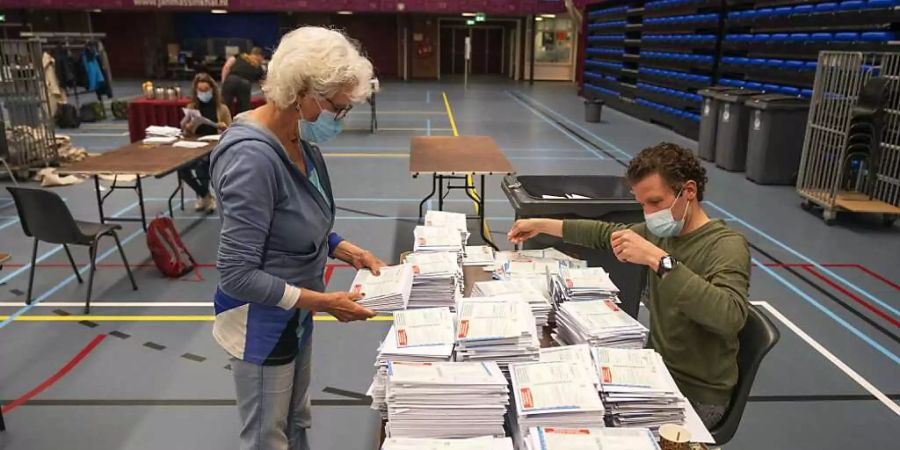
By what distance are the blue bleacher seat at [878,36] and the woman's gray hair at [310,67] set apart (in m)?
8.20

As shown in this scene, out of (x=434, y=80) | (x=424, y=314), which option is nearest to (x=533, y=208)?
(x=424, y=314)

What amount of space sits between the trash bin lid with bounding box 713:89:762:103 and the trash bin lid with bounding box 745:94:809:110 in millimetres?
498

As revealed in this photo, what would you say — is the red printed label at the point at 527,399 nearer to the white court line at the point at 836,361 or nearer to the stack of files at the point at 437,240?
the stack of files at the point at 437,240

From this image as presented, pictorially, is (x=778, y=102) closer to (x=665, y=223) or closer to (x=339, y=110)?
(x=665, y=223)

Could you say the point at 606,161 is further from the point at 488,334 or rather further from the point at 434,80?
the point at 434,80

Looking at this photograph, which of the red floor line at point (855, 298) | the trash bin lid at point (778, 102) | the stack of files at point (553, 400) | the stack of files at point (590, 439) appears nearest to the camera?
the stack of files at point (590, 439)

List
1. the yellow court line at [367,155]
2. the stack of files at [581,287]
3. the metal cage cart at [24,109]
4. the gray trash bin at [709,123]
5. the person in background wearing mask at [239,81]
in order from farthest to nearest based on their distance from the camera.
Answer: the yellow court line at [367,155] → the gray trash bin at [709,123] → the person in background wearing mask at [239,81] → the metal cage cart at [24,109] → the stack of files at [581,287]

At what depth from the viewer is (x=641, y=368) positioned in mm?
1952

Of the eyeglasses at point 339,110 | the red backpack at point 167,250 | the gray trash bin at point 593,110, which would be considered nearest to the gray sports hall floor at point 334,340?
the red backpack at point 167,250

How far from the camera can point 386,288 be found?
8.11 ft

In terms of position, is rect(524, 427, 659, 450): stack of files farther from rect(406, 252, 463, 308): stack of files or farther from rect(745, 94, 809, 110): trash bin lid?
rect(745, 94, 809, 110): trash bin lid

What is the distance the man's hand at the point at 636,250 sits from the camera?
2.12m

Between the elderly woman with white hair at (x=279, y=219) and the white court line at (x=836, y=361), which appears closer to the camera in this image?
the elderly woman with white hair at (x=279, y=219)

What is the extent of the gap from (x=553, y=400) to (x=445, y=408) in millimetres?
316
